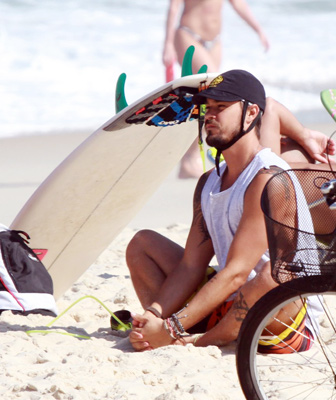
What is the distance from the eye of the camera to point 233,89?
3.11 metres

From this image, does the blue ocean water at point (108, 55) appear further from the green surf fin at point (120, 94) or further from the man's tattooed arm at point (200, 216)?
the man's tattooed arm at point (200, 216)

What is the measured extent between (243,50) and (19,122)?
532 centimetres

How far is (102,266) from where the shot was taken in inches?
193

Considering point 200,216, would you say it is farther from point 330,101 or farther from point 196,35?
point 196,35

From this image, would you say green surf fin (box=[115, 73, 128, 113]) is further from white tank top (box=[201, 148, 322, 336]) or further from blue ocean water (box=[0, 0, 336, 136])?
blue ocean water (box=[0, 0, 336, 136])

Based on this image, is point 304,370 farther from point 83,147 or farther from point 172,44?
point 172,44

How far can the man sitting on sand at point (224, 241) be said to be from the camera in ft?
9.84

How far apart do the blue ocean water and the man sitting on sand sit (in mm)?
7599

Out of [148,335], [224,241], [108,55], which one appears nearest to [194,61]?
[224,241]

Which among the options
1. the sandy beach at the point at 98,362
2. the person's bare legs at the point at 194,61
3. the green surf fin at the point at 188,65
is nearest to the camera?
the sandy beach at the point at 98,362

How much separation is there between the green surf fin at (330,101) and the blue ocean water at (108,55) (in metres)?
6.64

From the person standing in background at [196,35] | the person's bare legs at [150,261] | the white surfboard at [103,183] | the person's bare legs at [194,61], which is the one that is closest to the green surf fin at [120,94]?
the white surfboard at [103,183]

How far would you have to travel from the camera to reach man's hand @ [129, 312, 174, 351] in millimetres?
3137

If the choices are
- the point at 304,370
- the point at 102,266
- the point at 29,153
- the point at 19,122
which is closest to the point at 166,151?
the point at 102,266
